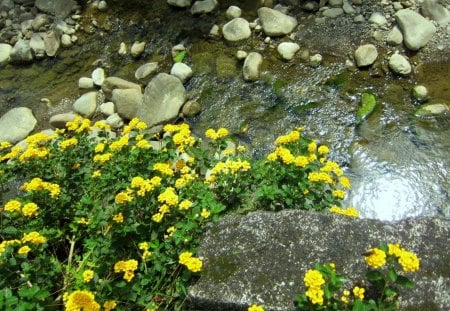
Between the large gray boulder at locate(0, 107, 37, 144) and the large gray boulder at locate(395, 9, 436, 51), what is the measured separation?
4.87 m

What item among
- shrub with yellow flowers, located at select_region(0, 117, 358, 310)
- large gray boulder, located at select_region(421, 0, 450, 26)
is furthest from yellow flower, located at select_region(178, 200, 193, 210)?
large gray boulder, located at select_region(421, 0, 450, 26)

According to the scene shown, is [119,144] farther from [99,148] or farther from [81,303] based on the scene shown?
[81,303]

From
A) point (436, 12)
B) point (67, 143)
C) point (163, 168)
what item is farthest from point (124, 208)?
point (436, 12)

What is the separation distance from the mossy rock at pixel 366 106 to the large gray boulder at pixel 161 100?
2104 millimetres

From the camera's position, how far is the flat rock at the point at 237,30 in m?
5.91

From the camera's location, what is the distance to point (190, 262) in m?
2.46

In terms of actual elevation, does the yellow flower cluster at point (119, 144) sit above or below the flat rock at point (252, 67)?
above

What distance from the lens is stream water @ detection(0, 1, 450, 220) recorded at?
4.28m

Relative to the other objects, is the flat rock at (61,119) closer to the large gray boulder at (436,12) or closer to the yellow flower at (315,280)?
the yellow flower at (315,280)

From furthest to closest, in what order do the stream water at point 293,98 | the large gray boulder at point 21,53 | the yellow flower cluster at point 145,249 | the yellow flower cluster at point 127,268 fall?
the large gray boulder at point 21,53 < the stream water at point 293,98 < the yellow flower cluster at point 145,249 < the yellow flower cluster at point 127,268

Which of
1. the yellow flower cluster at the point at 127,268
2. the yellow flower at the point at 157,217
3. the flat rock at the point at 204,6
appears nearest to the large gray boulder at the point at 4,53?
the flat rock at the point at 204,6

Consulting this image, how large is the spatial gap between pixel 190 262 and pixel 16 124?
3938 mm

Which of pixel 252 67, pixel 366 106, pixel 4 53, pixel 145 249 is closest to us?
pixel 145 249

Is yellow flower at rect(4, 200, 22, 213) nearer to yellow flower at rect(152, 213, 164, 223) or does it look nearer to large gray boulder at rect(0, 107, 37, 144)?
yellow flower at rect(152, 213, 164, 223)
